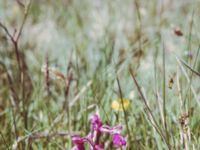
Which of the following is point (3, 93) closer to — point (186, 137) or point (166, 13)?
point (186, 137)

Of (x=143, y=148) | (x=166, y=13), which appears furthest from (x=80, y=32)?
(x=143, y=148)

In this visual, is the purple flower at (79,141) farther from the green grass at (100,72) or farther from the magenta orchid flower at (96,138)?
the green grass at (100,72)

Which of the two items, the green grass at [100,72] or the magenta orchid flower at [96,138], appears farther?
the green grass at [100,72]

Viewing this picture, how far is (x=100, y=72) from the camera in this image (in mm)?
1869

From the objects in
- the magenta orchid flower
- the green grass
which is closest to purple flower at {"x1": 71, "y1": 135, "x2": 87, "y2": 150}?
the magenta orchid flower

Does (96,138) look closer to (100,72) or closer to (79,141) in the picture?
(79,141)

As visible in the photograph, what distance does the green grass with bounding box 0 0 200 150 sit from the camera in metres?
1.34

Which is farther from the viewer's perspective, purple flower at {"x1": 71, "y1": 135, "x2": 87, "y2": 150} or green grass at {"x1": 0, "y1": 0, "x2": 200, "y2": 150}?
green grass at {"x1": 0, "y1": 0, "x2": 200, "y2": 150}

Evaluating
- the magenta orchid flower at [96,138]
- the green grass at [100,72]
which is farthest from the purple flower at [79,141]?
the green grass at [100,72]

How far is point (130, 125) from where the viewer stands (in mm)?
1443

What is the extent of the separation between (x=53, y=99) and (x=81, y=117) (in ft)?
1.10

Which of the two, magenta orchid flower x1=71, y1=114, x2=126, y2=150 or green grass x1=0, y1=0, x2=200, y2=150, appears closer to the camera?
magenta orchid flower x1=71, y1=114, x2=126, y2=150

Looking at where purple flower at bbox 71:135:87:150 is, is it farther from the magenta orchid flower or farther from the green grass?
the green grass

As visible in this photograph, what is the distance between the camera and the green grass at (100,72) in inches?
52.9
